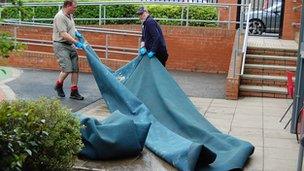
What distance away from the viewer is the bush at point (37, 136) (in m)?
4.34

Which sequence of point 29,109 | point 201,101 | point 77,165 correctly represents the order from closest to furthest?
point 29,109 < point 77,165 < point 201,101

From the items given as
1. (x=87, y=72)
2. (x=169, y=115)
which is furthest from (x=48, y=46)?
(x=169, y=115)

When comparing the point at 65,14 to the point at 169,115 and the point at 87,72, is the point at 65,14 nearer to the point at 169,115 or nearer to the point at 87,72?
the point at 169,115

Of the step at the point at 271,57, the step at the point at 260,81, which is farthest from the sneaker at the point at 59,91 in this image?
the step at the point at 271,57

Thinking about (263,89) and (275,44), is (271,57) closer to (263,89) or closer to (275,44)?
(275,44)

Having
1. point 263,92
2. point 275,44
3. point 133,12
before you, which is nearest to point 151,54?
point 263,92

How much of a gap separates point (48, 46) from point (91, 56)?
6.73 meters

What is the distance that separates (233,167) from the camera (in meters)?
6.05

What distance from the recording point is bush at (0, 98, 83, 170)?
434cm

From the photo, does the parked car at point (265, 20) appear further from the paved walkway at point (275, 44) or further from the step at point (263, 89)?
the step at point (263, 89)

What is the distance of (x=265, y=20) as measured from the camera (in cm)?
1850

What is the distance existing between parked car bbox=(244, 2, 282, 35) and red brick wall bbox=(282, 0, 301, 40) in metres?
1.64

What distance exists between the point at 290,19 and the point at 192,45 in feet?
11.5

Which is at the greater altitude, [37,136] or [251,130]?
[37,136]
